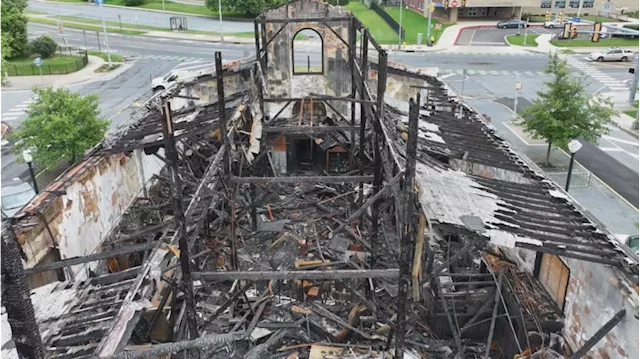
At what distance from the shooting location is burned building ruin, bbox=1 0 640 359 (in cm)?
847

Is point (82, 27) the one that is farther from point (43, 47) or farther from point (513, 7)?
point (513, 7)

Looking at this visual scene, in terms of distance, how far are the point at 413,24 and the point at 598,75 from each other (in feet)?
82.3

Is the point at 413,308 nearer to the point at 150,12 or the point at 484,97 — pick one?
the point at 484,97

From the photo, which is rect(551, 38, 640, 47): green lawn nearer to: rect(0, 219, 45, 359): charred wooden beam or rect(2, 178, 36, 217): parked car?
rect(2, 178, 36, 217): parked car

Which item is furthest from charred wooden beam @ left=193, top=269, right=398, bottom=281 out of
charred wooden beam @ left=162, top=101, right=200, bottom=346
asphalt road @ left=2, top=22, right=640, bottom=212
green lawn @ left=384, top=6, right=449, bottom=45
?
green lawn @ left=384, top=6, right=449, bottom=45

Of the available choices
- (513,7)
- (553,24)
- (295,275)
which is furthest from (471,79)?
(295,275)

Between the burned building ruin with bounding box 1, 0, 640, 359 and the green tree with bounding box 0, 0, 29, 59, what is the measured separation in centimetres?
3172

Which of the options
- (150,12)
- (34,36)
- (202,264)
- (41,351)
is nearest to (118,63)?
(34,36)

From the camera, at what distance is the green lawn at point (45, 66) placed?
41.8m

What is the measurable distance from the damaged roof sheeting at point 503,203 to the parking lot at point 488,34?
41779mm

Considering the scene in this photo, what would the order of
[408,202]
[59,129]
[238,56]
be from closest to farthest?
[408,202] < [59,129] < [238,56]

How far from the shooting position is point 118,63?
149 ft

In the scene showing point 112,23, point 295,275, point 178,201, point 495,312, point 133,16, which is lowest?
point 495,312

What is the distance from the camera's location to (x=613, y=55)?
4681cm
